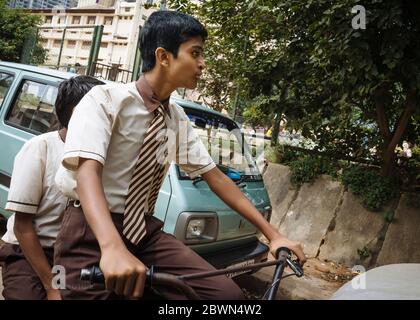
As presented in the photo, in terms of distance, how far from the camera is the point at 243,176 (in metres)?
3.63

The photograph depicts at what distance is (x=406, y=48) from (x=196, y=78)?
3019 millimetres

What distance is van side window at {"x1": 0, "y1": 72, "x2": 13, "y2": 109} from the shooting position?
3.93m

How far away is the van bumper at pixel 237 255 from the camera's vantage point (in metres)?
A: 3.05

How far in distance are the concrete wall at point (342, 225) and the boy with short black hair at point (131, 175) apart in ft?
13.2

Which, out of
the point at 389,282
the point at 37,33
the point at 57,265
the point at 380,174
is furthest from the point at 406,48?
the point at 37,33

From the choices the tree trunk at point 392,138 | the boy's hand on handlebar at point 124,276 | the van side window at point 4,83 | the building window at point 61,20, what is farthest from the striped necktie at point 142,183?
the building window at point 61,20

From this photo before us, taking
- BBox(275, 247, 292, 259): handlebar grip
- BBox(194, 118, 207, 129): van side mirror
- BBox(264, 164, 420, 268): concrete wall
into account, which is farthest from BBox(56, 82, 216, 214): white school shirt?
BBox(264, 164, 420, 268): concrete wall

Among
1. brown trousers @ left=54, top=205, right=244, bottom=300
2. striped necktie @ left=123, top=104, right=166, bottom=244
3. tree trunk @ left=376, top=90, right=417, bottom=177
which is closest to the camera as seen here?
brown trousers @ left=54, top=205, right=244, bottom=300

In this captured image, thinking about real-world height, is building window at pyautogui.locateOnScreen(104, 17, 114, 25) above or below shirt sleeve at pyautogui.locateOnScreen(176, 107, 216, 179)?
above

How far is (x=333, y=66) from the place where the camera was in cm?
452

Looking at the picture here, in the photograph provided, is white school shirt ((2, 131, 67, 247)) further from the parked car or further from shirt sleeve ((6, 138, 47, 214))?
the parked car

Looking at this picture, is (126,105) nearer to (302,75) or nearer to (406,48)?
(406,48)


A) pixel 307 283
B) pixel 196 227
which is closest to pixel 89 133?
pixel 196 227

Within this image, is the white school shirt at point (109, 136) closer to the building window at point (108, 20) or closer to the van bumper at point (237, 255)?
the van bumper at point (237, 255)
